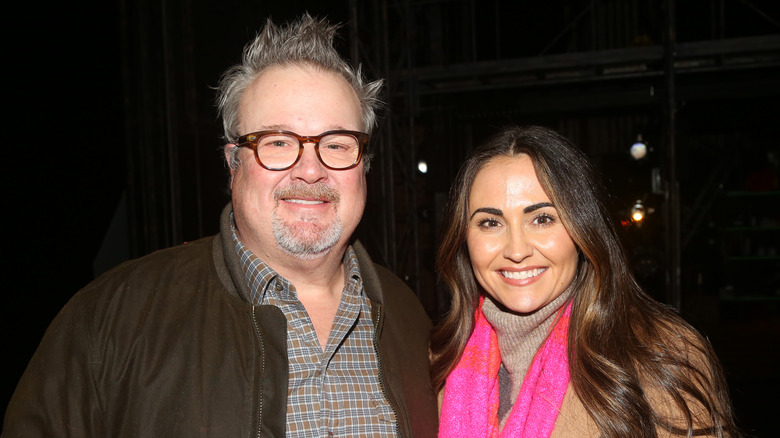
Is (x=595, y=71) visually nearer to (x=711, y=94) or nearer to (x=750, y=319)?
(x=711, y=94)

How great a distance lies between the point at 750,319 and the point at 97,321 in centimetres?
878

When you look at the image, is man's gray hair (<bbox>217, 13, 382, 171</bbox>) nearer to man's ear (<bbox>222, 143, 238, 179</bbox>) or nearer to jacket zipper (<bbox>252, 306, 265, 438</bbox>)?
man's ear (<bbox>222, 143, 238, 179</bbox>)

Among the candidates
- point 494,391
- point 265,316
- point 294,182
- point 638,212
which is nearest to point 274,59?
point 294,182

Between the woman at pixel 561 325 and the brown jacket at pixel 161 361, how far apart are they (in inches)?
16.3

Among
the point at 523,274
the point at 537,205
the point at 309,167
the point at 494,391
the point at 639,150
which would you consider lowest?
the point at 494,391

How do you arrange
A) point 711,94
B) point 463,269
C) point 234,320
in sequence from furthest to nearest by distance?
point 711,94 < point 463,269 < point 234,320

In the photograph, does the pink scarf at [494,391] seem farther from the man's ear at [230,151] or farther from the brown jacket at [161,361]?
the man's ear at [230,151]

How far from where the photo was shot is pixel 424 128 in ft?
27.6

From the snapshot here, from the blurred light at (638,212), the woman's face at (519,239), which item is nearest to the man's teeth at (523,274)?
the woman's face at (519,239)

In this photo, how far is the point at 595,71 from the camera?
654cm

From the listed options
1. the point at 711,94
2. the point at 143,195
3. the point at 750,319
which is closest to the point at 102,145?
the point at 143,195

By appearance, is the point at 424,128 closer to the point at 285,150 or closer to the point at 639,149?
the point at 639,149

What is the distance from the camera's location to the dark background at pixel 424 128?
319cm

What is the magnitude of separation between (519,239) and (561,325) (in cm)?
33
